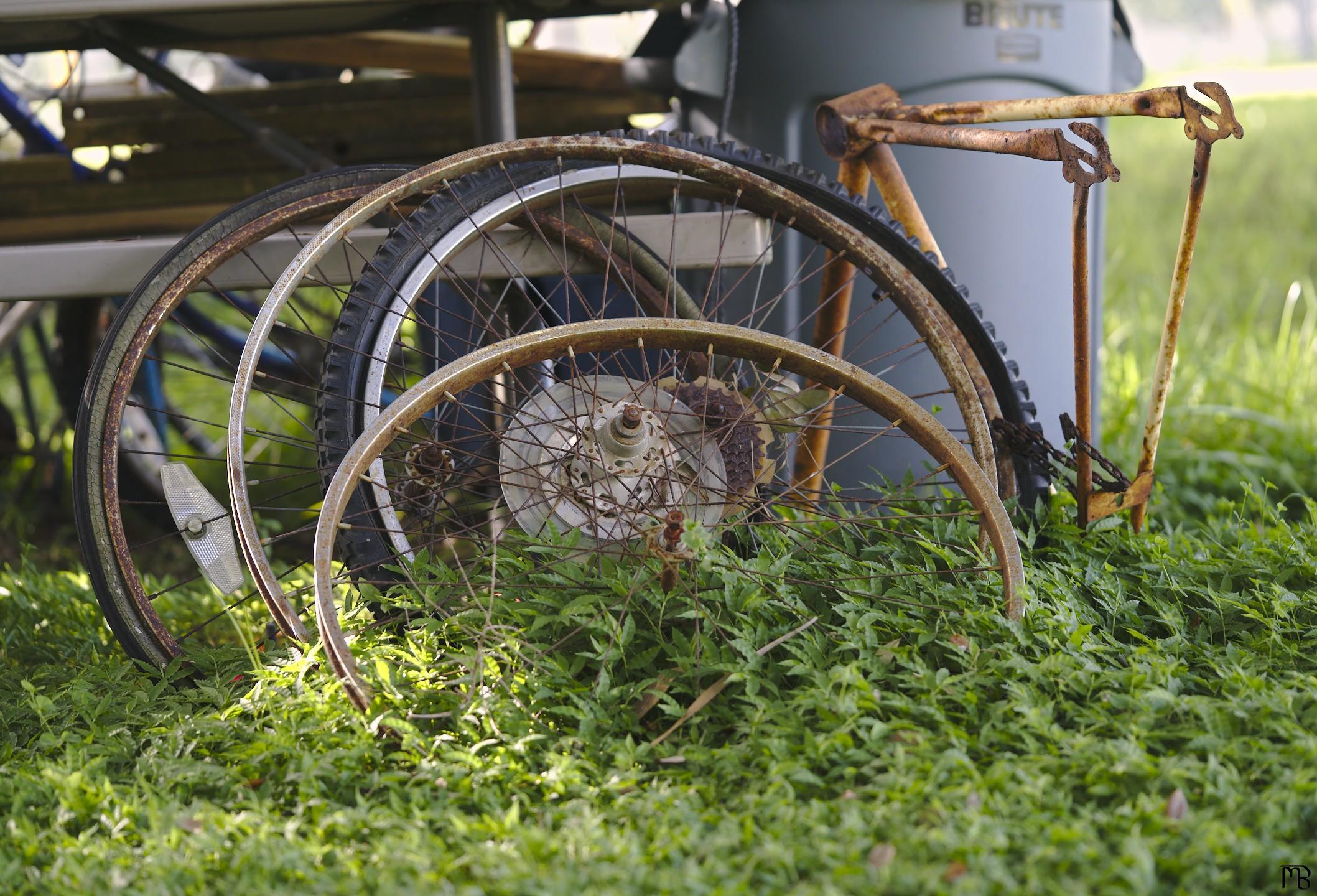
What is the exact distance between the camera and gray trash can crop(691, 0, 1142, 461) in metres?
2.61

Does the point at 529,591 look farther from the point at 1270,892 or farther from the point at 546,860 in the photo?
the point at 1270,892

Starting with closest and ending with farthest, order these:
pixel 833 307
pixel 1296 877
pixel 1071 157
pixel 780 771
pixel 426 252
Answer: pixel 1296 877 < pixel 780 771 < pixel 1071 157 < pixel 426 252 < pixel 833 307

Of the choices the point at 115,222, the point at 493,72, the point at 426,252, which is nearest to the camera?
the point at 426,252

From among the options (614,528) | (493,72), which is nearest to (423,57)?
(493,72)

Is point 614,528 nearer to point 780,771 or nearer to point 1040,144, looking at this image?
point 780,771

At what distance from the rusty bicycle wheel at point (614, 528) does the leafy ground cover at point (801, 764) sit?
8 centimetres

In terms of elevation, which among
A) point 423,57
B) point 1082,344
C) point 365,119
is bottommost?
point 1082,344

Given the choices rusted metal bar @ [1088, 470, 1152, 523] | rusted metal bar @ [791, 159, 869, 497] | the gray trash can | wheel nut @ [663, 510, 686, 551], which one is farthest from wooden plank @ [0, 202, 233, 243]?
rusted metal bar @ [1088, 470, 1152, 523]

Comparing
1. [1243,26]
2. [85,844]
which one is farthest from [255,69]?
[1243,26]

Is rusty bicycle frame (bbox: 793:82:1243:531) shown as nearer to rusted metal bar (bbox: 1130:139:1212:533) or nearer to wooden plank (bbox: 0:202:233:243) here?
rusted metal bar (bbox: 1130:139:1212:533)

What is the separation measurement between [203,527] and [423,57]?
2010 millimetres

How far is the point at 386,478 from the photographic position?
2.20 meters

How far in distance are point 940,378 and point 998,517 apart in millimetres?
996

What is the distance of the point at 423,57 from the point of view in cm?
342
